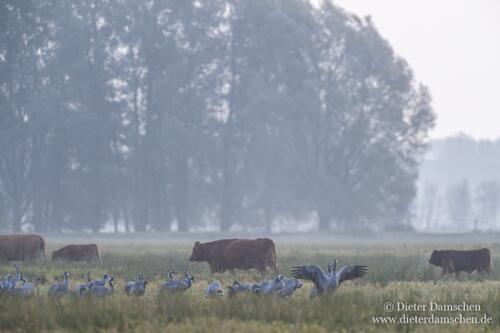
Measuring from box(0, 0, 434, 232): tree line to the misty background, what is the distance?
10cm

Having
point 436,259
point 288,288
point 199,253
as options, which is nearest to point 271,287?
point 288,288

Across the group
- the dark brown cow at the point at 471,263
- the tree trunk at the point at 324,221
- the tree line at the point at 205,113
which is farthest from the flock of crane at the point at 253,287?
the tree trunk at the point at 324,221

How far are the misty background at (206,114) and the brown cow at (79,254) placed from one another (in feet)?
118

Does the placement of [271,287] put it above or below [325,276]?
below

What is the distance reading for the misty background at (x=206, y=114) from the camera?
6875 centimetres

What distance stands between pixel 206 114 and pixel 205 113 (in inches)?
6.1

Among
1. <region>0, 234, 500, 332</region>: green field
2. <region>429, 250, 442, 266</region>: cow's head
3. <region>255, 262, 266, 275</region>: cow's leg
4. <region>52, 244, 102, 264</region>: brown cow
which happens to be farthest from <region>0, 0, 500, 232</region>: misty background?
<region>0, 234, 500, 332</region>: green field

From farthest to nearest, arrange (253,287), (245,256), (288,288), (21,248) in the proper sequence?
(21,248), (245,256), (253,287), (288,288)

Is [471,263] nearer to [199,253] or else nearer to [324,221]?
[199,253]

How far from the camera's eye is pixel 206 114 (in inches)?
2857

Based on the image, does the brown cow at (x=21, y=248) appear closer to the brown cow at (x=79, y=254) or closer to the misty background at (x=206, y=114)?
the brown cow at (x=79, y=254)

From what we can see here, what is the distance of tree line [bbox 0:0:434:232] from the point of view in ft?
225

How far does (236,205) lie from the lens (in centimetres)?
7369

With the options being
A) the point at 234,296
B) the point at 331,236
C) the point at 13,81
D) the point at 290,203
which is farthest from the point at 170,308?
the point at 290,203
